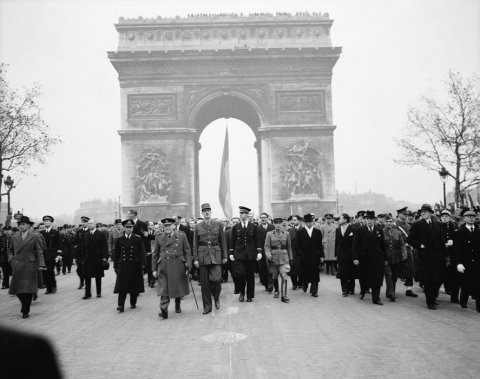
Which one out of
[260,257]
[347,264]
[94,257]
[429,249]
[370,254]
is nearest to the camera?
[429,249]

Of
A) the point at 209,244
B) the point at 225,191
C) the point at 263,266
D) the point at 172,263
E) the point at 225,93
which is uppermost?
the point at 225,93

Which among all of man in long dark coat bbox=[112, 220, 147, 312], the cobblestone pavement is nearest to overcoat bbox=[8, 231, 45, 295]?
the cobblestone pavement

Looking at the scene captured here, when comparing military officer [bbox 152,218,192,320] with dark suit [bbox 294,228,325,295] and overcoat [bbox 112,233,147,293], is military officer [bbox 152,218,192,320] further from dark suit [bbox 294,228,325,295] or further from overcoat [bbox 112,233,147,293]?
dark suit [bbox 294,228,325,295]

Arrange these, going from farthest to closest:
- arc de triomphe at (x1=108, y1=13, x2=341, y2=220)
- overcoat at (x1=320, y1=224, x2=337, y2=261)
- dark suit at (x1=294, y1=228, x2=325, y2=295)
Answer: arc de triomphe at (x1=108, y1=13, x2=341, y2=220) < overcoat at (x1=320, y1=224, x2=337, y2=261) < dark suit at (x1=294, y1=228, x2=325, y2=295)

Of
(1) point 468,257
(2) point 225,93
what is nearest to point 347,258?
(1) point 468,257

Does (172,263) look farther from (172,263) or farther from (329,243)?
(329,243)

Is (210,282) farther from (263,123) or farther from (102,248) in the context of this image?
(263,123)

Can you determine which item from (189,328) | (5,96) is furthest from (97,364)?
(5,96)
